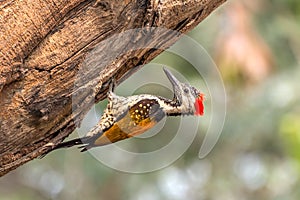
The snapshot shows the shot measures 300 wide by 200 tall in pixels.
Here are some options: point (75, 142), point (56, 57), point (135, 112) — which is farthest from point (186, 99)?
point (56, 57)

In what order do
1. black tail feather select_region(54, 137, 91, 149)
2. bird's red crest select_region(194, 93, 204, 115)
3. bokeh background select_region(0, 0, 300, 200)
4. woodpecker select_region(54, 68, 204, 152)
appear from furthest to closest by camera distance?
bokeh background select_region(0, 0, 300, 200)
bird's red crest select_region(194, 93, 204, 115)
woodpecker select_region(54, 68, 204, 152)
black tail feather select_region(54, 137, 91, 149)

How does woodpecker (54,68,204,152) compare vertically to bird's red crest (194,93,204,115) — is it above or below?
above

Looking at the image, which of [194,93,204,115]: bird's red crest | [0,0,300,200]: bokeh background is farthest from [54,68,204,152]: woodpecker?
[0,0,300,200]: bokeh background

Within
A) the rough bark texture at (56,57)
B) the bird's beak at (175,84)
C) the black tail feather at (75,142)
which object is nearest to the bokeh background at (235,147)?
the bird's beak at (175,84)

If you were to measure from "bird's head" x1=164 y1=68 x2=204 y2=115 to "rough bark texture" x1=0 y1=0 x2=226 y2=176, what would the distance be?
391 mm

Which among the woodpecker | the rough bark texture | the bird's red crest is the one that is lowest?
the bird's red crest

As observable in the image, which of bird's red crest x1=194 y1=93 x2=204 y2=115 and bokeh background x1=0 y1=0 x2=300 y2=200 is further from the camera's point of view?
bokeh background x1=0 y1=0 x2=300 y2=200

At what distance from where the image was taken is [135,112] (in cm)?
344

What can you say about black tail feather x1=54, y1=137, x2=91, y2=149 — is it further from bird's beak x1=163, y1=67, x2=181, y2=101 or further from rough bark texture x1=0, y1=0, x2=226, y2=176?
bird's beak x1=163, y1=67, x2=181, y2=101

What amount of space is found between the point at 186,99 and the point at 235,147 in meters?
3.94

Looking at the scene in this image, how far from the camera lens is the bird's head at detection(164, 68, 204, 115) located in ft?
11.5

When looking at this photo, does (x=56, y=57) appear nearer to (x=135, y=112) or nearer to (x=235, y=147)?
(x=135, y=112)

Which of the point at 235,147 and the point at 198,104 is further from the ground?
the point at 235,147

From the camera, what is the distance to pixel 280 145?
7.50m
